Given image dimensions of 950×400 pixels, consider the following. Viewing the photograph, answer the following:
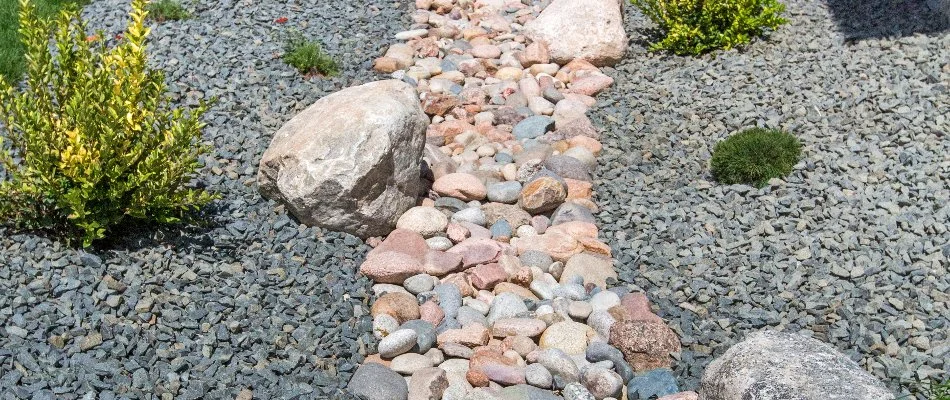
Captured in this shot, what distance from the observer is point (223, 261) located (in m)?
5.01

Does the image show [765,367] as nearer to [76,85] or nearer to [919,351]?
[919,351]

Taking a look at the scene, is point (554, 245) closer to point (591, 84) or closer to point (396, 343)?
point (396, 343)

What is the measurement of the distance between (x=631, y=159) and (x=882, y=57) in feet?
7.48

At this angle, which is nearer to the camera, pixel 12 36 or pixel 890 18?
pixel 12 36

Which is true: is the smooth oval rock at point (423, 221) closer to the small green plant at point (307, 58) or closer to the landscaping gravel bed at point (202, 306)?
the landscaping gravel bed at point (202, 306)

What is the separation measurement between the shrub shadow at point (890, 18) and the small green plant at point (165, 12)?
18.3 feet

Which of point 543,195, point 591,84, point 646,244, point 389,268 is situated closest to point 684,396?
point 646,244

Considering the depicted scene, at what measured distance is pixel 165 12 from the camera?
755 cm

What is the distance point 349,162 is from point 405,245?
637 millimetres

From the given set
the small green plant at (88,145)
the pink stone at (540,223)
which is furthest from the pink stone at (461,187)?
the small green plant at (88,145)

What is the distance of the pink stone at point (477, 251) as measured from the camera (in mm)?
5605

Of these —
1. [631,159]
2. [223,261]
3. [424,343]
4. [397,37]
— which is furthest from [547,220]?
[397,37]

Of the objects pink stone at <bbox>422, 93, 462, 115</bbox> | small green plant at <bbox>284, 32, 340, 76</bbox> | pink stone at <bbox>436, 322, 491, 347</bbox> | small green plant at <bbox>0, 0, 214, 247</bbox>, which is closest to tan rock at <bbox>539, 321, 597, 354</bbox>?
pink stone at <bbox>436, 322, 491, 347</bbox>

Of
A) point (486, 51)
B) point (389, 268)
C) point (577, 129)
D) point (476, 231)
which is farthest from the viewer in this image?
point (486, 51)
